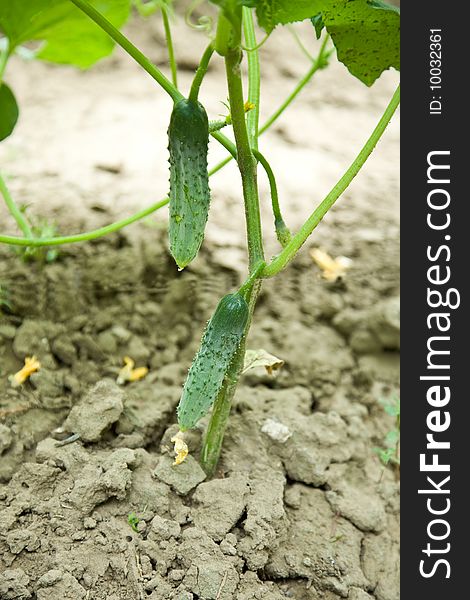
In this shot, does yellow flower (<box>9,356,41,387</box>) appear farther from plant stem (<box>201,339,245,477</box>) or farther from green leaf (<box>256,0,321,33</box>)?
green leaf (<box>256,0,321,33</box>)

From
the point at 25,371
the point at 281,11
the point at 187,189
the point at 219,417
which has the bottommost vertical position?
the point at 219,417

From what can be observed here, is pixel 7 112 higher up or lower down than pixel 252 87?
higher up

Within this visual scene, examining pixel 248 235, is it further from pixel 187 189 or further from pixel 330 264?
pixel 330 264

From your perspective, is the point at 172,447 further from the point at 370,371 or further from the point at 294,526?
the point at 370,371

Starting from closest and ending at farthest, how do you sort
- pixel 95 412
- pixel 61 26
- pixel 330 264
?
pixel 95 412 < pixel 61 26 < pixel 330 264

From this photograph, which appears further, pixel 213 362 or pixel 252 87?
pixel 252 87

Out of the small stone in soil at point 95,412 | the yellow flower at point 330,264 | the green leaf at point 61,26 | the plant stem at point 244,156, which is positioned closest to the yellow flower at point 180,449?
the small stone in soil at point 95,412

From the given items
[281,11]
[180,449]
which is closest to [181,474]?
[180,449]
